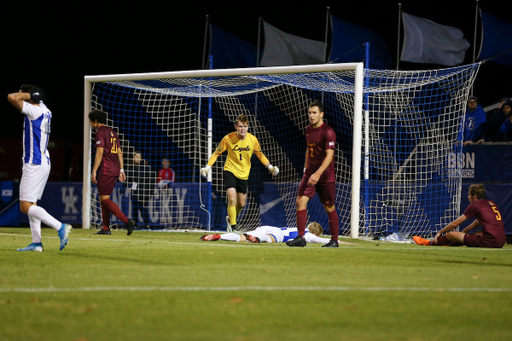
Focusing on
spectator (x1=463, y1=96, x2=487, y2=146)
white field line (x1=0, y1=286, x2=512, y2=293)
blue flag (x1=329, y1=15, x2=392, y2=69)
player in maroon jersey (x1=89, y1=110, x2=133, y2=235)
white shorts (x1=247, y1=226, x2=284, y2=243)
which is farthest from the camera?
blue flag (x1=329, y1=15, x2=392, y2=69)

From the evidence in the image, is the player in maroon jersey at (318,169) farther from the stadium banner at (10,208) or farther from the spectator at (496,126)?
the stadium banner at (10,208)

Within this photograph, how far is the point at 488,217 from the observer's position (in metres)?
8.91

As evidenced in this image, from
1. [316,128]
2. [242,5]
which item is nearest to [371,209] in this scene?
[316,128]

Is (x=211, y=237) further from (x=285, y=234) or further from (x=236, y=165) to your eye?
(x=236, y=165)

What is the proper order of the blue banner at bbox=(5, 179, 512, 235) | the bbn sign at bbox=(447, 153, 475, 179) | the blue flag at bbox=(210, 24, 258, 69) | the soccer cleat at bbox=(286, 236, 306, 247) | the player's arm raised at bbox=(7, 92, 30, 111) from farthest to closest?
the blue flag at bbox=(210, 24, 258, 69) → the blue banner at bbox=(5, 179, 512, 235) → the bbn sign at bbox=(447, 153, 475, 179) → the soccer cleat at bbox=(286, 236, 306, 247) → the player's arm raised at bbox=(7, 92, 30, 111)

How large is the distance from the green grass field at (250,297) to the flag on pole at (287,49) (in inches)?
346

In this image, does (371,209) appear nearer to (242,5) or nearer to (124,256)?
(124,256)

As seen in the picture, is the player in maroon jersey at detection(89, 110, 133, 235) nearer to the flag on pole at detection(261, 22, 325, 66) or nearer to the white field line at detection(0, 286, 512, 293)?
the flag on pole at detection(261, 22, 325, 66)

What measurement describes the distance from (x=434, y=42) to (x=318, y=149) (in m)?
7.22

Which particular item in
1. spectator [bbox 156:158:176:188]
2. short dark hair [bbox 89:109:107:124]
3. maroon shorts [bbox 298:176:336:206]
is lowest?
maroon shorts [bbox 298:176:336:206]

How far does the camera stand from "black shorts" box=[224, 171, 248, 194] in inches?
417

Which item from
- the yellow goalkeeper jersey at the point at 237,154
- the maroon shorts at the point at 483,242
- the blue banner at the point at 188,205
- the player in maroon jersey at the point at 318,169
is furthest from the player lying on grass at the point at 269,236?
the blue banner at the point at 188,205

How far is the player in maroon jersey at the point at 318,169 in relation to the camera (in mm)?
8266

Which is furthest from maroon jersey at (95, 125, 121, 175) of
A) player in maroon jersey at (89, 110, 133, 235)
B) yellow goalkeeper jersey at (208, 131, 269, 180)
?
yellow goalkeeper jersey at (208, 131, 269, 180)
